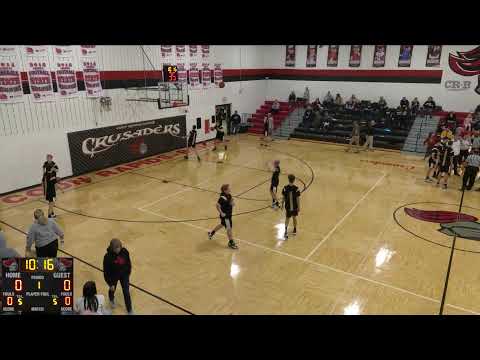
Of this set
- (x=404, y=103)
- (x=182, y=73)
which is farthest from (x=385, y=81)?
(x=182, y=73)

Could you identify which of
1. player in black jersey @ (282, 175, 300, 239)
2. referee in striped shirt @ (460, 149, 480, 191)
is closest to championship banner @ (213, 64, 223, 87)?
referee in striped shirt @ (460, 149, 480, 191)

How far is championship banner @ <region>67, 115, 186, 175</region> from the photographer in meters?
16.2

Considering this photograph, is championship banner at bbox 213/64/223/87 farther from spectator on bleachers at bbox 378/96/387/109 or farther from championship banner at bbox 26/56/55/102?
championship banner at bbox 26/56/55/102

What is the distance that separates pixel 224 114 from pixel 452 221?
657 inches

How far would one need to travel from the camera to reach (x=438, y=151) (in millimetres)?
14383

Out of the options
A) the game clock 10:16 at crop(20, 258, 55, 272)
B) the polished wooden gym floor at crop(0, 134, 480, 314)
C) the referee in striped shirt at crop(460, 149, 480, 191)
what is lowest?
the polished wooden gym floor at crop(0, 134, 480, 314)

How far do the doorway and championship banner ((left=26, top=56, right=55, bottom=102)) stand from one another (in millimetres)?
11439

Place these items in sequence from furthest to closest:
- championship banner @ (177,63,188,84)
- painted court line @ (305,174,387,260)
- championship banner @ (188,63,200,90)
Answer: championship banner @ (188,63,200,90) → championship banner @ (177,63,188,84) → painted court line @ (305,174,387,260)

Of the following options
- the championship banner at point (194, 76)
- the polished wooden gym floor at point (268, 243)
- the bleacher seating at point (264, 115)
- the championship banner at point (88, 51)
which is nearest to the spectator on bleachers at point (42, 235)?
the polished wooden gym floor at point (268, 243)

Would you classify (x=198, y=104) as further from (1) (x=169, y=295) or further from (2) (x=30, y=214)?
(1) (x=169, y=295)

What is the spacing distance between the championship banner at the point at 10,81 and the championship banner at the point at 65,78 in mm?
1529

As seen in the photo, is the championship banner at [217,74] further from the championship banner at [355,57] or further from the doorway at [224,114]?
the championship banner at [355,57]
